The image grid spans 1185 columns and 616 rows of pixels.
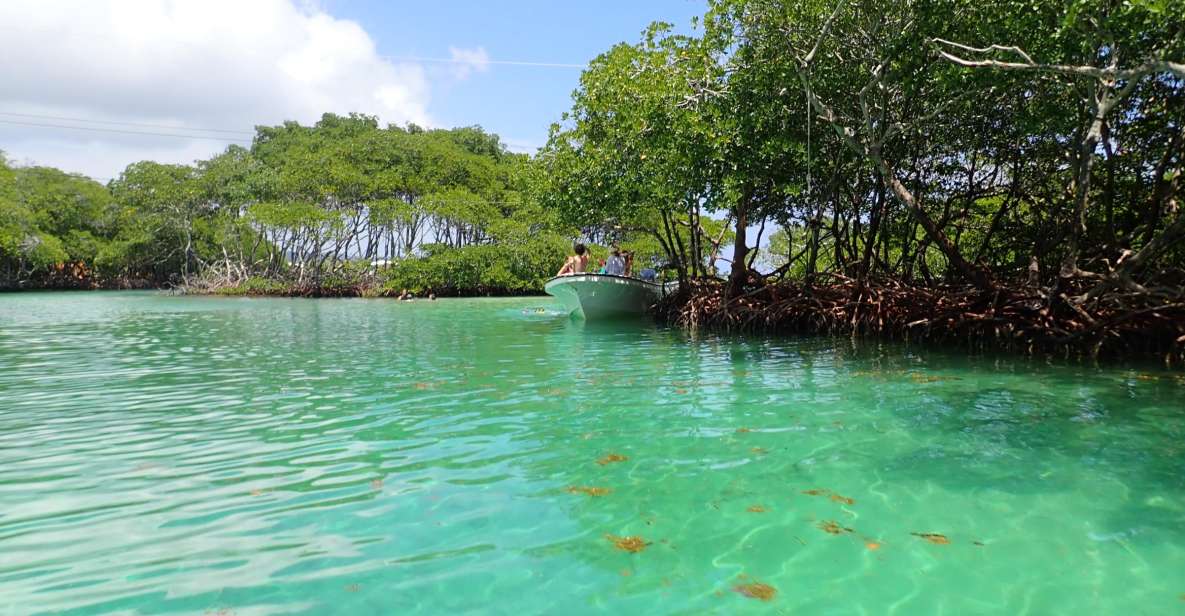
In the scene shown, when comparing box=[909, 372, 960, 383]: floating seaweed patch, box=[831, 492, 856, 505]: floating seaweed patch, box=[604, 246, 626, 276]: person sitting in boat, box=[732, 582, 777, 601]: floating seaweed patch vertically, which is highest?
box=[604, 246, 626, 276]: person sitting in boat

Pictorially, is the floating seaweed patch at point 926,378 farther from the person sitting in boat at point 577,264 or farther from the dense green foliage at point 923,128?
the person sitting in boat at point 577,264

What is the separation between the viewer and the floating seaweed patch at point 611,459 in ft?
16.7

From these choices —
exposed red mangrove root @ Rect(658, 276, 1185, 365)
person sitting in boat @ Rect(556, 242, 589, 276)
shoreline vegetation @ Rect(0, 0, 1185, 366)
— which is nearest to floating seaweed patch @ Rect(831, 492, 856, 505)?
shoreline vegetation @ Rect(0, 0, 1185, 366)

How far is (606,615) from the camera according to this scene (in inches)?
115

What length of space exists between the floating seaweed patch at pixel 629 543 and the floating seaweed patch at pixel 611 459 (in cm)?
133

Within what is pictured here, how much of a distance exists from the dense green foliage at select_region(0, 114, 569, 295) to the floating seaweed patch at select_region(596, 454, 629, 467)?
32840mm

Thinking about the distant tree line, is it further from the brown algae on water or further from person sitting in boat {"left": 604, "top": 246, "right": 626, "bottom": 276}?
the brown algae on water

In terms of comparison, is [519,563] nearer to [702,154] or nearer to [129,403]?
[129,403]

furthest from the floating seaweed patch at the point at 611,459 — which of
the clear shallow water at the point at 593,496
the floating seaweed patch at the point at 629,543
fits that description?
the floating seaweed patch at the point at 629,543

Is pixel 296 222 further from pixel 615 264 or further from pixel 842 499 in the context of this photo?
pixel 842 499

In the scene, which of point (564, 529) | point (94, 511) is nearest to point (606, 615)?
point (564, 529)

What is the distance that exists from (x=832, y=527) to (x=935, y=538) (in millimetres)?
507

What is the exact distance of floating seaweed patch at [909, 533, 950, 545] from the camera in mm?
3609

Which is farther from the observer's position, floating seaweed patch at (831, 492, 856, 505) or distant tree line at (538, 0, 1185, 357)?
distant tree line at (538, 0, 1185, 357)
